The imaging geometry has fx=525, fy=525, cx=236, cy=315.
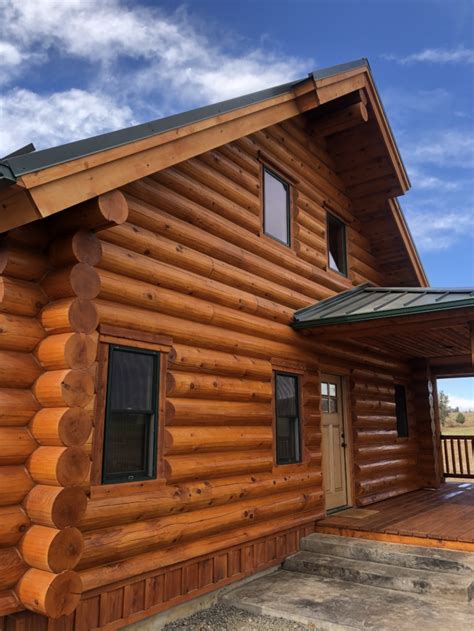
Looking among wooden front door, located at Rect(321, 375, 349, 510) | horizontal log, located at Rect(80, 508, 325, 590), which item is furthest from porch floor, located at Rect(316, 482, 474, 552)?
horizontal log, located at Rect(80, 508, 325, 590)

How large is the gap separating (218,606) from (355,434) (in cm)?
451

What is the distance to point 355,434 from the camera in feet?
31.2

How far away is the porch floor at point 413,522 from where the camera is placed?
681 cm

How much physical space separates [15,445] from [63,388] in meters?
0.59

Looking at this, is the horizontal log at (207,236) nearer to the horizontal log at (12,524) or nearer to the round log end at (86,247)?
the round log end at (86,247)

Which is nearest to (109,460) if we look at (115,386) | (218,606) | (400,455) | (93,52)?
(115,386)

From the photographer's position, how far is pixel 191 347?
598 centimetres

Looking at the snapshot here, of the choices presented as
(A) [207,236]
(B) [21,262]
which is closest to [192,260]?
(A) [207,236]

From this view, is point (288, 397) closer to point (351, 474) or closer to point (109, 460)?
point (351, 474)

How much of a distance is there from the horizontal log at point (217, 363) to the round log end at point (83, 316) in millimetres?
1227

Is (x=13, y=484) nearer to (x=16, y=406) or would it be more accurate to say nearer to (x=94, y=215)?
(x=16, y=406)

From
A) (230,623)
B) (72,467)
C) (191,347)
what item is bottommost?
(230,623)

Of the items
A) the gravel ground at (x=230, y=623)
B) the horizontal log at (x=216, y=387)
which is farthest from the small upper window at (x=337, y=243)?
the gravel ground at (x=230, y=623)

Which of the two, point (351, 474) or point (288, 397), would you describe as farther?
point (351, 474)
